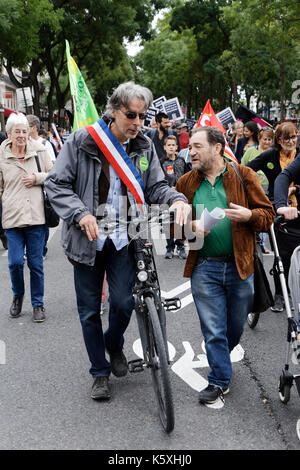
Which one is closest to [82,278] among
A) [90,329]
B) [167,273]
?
[90,329]

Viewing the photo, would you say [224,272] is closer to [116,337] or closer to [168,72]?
[116,337]

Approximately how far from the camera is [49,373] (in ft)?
13.8

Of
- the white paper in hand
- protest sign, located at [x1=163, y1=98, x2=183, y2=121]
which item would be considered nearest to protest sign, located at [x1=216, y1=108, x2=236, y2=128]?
protest sign, located at [x1=163, y1=98, x2=183, y2=121]

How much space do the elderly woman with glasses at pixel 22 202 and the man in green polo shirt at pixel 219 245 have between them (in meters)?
2.17

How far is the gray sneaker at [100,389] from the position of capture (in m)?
3.68

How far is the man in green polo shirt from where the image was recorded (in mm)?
3486

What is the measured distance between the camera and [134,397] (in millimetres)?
3742

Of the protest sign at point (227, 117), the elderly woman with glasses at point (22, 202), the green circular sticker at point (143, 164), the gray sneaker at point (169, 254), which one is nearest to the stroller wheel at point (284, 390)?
the green circular sticker at point (143, 164)

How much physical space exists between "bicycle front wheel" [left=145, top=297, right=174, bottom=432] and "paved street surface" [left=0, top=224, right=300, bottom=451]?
0.42 ft

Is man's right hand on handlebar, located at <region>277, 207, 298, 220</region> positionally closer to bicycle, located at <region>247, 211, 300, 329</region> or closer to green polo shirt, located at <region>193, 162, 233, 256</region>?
bicycle, located at <region>247, 211, 300, 329</region>

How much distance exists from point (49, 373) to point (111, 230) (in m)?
1.53

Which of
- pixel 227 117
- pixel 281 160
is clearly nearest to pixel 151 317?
pixel 281 160

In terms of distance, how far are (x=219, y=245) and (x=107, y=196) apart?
78cm

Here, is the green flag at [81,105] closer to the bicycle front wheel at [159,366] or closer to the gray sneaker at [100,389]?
the gray sneaker at [100,389]
